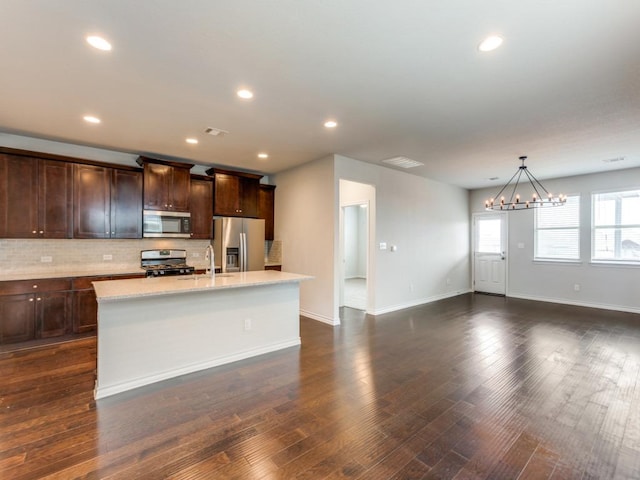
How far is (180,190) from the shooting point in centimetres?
532

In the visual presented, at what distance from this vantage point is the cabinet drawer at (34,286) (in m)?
3.79

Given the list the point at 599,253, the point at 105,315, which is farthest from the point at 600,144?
the point at 105,315

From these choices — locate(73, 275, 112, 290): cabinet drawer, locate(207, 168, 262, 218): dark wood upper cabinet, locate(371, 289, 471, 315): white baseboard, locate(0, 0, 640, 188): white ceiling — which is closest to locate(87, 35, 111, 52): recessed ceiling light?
A: locate(0, 0, 640, 188): white ceiling

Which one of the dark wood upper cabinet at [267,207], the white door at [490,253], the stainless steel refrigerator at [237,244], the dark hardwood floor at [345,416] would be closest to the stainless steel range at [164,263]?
the stainless steel refrigerator at [237,244]

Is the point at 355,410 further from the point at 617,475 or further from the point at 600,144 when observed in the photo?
the point at 600,144

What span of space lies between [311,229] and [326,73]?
3.13m

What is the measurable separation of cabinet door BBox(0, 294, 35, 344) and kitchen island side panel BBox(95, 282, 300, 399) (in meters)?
2.05

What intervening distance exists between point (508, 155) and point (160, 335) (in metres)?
5.61

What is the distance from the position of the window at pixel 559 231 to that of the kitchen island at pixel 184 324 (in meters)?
6.41

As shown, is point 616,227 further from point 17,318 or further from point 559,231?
point 17,318

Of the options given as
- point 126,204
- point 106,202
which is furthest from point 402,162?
point 106,202

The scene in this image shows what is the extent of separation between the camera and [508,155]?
16.7 ft

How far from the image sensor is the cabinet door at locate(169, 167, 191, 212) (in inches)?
206

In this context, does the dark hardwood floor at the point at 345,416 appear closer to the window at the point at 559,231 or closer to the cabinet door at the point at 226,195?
the cabinet door at the point at 226,195
